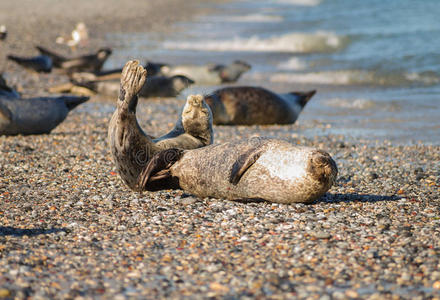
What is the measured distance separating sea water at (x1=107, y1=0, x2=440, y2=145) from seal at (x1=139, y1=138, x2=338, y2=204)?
10.9 ft

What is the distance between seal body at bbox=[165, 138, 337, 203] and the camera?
196 inches

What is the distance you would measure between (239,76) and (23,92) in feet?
13.6

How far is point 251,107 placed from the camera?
9.45 metres

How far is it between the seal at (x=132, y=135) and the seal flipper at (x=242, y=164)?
89 centimetres

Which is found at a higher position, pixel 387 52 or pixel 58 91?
pixel 387 52

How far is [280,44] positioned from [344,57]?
3.42 meters

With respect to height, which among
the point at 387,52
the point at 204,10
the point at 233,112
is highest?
the point at 204,10

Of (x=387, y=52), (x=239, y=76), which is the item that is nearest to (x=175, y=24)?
(x=387, y=52)

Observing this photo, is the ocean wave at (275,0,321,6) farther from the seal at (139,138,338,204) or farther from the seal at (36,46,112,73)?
the seal at (139,138,338,204)

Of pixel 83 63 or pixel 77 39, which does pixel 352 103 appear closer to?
pixel 83 63

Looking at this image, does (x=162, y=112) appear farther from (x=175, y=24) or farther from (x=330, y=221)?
(x=175, y=24)

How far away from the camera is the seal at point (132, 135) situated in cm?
538

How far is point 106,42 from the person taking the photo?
65.3ft

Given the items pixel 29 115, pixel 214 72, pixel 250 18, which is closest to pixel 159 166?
pixel 29 115
